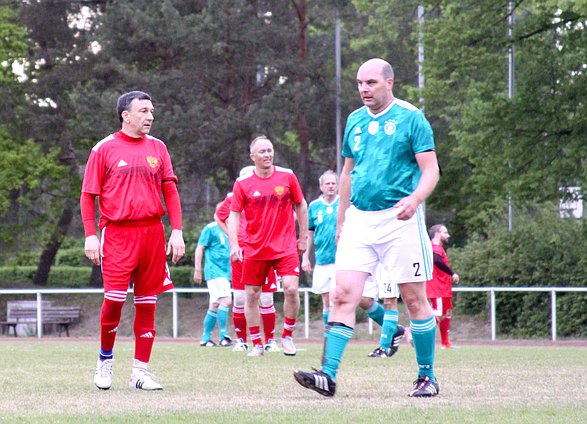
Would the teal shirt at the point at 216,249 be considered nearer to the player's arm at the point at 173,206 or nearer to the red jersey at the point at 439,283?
the red jersey at the point at 439,283

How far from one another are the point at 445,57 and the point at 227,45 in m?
8.46

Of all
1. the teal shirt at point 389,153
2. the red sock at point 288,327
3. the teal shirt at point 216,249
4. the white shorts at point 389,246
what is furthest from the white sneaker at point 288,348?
the teal shirt at point 389,153

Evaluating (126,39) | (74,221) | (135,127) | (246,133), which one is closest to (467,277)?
(246,133)

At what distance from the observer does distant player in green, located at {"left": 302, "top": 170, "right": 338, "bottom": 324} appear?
1614 cm

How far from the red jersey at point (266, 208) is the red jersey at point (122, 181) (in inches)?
187

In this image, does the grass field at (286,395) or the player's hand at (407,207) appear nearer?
the grass field at (286,395)

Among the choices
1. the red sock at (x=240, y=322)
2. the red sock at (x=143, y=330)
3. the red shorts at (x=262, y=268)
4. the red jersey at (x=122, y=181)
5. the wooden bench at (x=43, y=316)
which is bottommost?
the wooden bench at (x=43, y=316)

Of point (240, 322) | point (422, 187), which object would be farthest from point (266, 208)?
point (422, 187)

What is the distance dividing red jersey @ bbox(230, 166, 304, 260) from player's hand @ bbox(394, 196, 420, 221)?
20.1ft

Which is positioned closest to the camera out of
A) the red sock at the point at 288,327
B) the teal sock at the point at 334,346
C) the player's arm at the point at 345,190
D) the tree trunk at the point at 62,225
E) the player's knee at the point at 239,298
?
the teal sock at the point at 334,346

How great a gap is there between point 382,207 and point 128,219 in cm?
207

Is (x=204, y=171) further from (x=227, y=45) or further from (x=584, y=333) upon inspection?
(x=584, y=333)

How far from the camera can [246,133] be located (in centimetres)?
3697

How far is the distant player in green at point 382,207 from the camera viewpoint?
827cm
